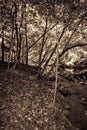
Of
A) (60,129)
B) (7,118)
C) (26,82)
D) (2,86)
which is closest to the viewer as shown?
(7,118)

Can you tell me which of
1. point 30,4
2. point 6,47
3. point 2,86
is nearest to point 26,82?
point 2,86

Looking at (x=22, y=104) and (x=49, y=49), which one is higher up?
(x=49, y=49)

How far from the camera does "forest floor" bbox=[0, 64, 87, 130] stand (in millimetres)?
6695

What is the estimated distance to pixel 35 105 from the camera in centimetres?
752

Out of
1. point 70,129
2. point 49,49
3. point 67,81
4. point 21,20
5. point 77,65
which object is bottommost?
point 70,129

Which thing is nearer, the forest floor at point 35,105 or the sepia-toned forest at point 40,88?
the forest floor at point 35,105

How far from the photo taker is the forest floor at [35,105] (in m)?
6.70

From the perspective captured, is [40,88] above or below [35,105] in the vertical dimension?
above

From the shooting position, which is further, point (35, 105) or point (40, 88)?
point (40, 88)

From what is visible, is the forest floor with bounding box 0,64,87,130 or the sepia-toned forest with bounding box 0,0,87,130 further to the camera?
the sepia-toned forest with bounding box 0,0,87,130

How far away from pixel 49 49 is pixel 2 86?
4493 mm

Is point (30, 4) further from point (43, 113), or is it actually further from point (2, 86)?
point (43, 113)

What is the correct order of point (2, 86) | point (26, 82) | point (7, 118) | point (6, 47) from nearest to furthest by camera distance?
point (7, 118)
point (2, 86)
point (26, 82)
point (6, 47)

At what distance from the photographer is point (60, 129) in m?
7.01
